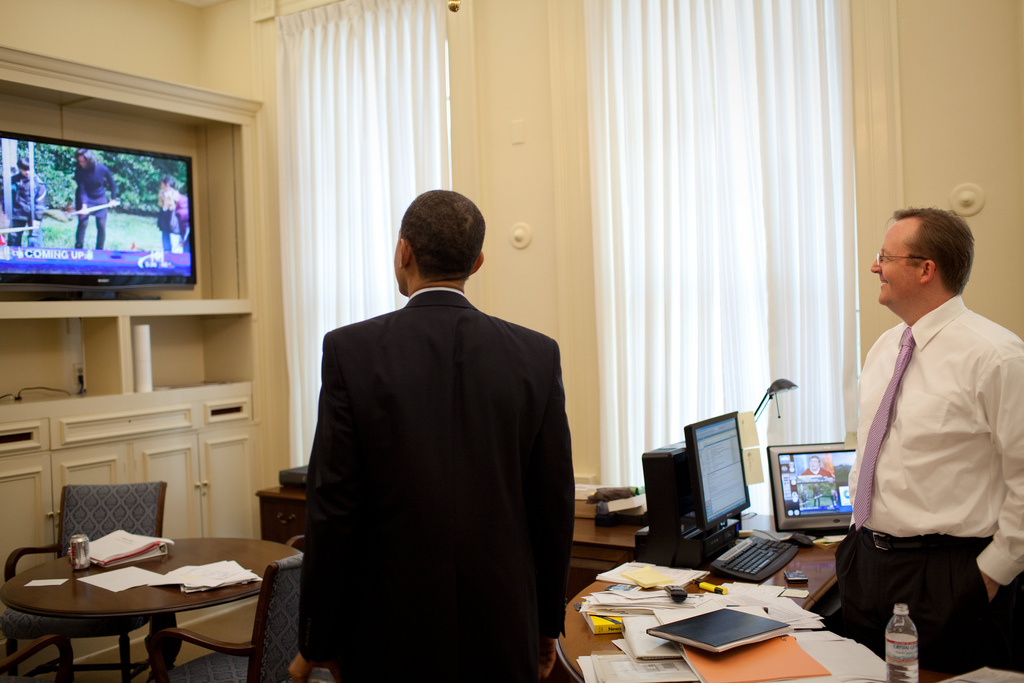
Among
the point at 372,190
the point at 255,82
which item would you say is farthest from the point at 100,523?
the point at 255,82

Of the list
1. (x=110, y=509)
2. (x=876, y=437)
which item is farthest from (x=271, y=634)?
(x=876, y=437)

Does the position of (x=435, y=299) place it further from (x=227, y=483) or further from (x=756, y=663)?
(x=227, y=483)

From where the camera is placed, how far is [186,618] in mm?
4637

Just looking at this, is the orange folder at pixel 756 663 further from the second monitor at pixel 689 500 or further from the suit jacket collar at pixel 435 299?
the suit jacket collar at pixel 435 299

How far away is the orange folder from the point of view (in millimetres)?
1722

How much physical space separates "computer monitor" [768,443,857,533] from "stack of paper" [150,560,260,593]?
2.02 metres

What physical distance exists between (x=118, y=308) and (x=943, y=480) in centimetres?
401

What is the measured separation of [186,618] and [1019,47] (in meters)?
4.94

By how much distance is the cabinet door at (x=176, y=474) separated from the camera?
441 centimetres

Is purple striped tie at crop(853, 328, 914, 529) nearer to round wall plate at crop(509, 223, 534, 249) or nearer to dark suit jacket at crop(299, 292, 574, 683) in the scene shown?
dark suit jacket at crop(299, 292, 574, 683)

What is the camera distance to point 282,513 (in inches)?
179

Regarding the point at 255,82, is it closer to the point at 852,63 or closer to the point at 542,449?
the point at 852,63

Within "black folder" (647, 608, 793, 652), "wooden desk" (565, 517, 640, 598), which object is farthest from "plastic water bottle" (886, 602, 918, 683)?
"wooden desk" (565, 517, 640, 598)

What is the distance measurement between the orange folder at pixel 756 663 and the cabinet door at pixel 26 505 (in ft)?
11.0
